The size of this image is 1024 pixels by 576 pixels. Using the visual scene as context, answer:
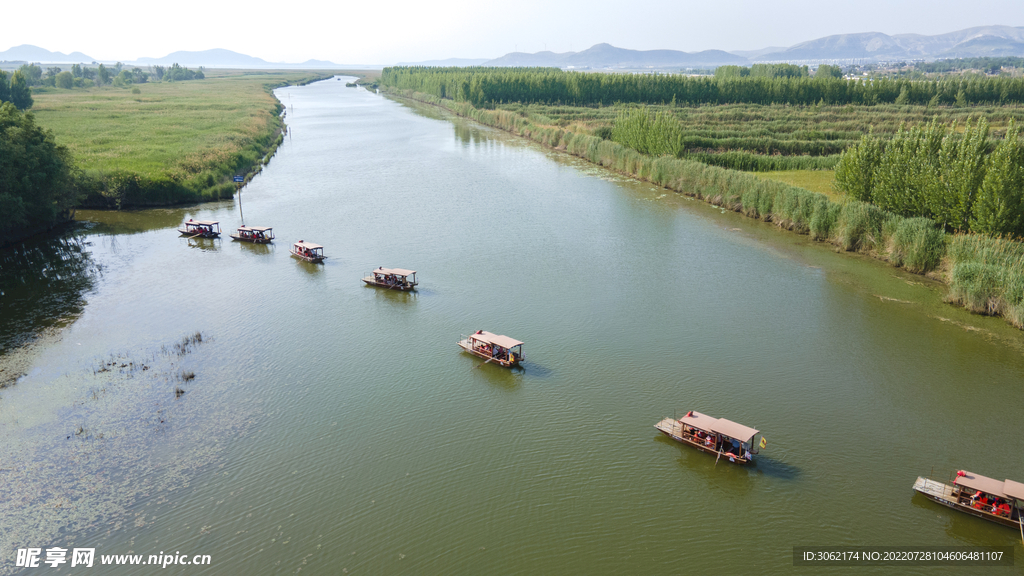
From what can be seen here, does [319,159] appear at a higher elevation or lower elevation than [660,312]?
higher

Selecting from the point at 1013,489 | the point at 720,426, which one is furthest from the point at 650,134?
the point at 1013,489

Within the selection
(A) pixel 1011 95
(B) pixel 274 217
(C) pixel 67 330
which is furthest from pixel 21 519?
(A) pixel 1011 95

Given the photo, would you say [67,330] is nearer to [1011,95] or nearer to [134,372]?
[134,372]

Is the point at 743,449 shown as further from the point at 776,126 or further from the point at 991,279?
the point at 776,126

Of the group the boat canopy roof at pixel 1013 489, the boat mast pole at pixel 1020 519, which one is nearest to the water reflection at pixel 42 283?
the boat canopy roof at pixel 1013 489

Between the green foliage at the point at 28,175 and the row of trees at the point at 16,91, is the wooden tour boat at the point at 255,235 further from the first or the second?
the row of trees at the point at 16,91

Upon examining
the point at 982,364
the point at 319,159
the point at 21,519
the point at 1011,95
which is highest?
the point at 1011,95
